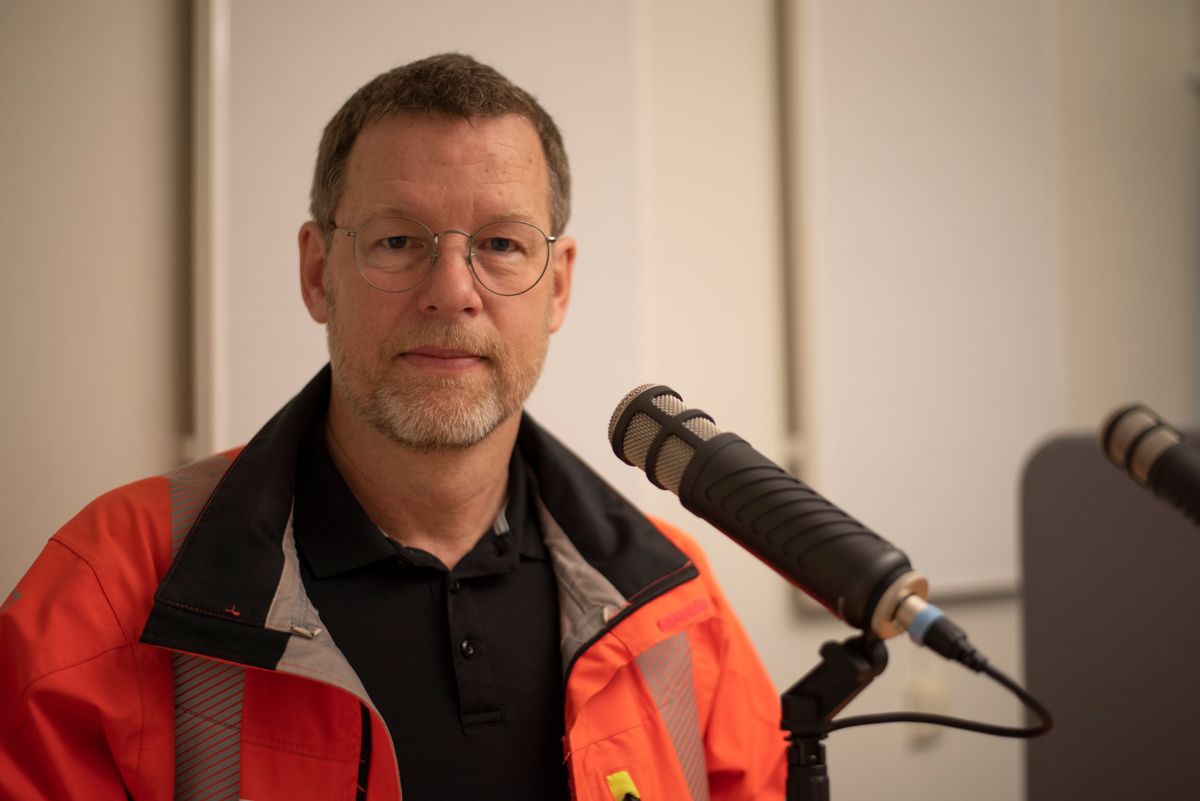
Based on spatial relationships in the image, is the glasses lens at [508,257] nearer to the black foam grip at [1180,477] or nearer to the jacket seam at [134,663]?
the jacket seam at [134,663]

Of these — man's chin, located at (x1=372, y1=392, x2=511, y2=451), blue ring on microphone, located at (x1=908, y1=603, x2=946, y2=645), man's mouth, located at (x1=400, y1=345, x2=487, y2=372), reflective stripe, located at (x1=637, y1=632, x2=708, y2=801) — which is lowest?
reflective stripe, located at (x1=637, y1=632, x2=708, y2=801)

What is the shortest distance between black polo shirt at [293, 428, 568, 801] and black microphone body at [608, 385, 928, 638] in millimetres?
401

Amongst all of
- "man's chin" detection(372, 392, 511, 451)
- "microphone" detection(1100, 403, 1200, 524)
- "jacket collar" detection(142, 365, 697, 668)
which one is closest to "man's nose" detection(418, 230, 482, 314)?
"man's chin" detection(372, 392, 511, 451)

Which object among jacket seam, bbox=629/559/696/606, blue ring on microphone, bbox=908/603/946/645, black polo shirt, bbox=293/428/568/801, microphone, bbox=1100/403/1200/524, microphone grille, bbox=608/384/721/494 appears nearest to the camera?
blue ring on microphone, bbox=908/603/946/645

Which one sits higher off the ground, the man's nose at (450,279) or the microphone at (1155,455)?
the man's nose at (450,279)

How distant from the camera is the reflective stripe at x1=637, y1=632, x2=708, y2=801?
3.89ft

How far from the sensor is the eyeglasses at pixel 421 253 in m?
1.15

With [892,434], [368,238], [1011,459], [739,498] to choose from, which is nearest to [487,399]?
[368,238]

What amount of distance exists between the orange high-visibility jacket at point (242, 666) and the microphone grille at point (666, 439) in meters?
0.38

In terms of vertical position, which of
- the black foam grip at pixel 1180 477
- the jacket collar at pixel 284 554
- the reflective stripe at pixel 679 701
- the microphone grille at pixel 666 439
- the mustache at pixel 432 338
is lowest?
the reflective stripe at pixel 679 701

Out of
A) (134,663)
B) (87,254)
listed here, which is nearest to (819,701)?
(134,663)

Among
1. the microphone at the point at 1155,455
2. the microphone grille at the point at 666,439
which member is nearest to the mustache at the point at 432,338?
the microphone grille at the point at 666,439

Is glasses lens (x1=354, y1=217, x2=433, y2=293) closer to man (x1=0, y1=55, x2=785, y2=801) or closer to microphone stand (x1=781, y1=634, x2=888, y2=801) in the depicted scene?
man (x1=0, y1=55, x2=785, y2=801)

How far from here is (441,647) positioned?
1.12m
